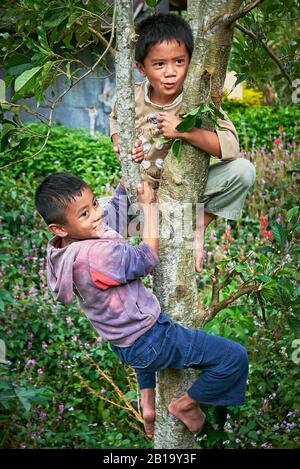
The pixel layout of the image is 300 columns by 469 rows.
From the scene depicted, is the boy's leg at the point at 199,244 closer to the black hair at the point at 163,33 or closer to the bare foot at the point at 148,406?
the bare foot at the point at 148,406

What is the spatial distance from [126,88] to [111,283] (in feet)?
1.95

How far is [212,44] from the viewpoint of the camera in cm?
234

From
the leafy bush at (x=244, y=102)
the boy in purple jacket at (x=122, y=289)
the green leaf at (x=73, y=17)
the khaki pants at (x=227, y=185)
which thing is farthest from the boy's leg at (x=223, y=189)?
the leafy bush at (x=244, y=102)

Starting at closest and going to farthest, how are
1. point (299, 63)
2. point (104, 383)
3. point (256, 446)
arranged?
point (299, 63) → point (256, 446) → point (104, 383)

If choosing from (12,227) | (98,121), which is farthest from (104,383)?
(98,121)

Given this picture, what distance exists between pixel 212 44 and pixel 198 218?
579 mm

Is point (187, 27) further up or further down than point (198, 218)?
further up

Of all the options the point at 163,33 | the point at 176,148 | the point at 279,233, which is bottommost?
the point at 279,233

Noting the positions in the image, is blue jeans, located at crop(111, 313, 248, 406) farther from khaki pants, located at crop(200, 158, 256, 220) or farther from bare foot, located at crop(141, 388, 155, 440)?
khaki pants, located at crop(200, 158, 256, 220)

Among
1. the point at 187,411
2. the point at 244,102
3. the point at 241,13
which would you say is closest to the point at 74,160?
the point at 244,102

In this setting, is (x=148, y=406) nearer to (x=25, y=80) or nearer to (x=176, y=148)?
(x=176, y=148)

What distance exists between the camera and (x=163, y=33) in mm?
2580
